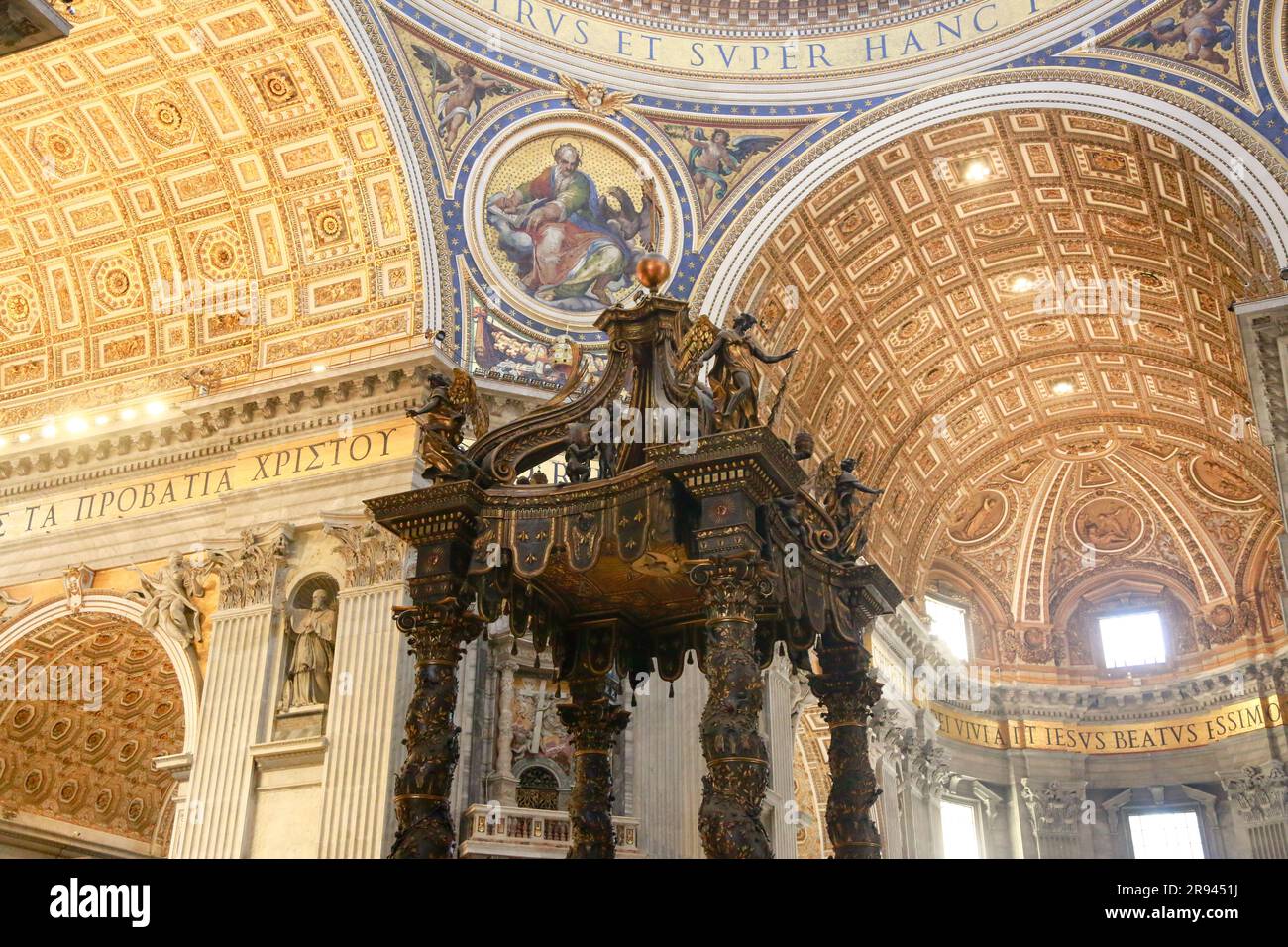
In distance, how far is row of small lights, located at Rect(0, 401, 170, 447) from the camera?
14.8 meters

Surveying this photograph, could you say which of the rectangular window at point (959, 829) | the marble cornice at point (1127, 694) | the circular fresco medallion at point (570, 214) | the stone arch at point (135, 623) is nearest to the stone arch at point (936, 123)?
the circular fresco medallion at point (570, 214)

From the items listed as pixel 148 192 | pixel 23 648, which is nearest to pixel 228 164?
pixel 148 192

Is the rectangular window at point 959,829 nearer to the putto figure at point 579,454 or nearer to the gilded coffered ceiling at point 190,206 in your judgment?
the gilded coffered ceiling at point 190,206

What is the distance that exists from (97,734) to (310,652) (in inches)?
191

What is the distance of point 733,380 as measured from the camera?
306 inches

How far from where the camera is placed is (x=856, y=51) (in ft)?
52.5

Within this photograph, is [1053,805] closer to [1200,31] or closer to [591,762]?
[1200,31]

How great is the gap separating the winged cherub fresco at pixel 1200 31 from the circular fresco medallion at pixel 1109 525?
10405 millimetres

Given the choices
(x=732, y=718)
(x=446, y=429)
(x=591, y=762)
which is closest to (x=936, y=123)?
(x=446, y=429)

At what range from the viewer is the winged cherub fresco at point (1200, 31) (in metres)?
13.8

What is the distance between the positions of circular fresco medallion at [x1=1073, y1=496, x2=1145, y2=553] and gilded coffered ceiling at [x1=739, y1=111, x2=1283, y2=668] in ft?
0.11

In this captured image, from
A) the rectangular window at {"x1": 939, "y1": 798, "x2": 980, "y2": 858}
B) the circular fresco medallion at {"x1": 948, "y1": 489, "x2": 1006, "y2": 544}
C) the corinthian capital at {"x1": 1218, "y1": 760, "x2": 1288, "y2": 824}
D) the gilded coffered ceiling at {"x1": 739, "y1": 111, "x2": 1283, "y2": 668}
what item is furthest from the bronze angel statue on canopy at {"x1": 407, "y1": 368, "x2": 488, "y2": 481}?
the corinthian capital at {"x1": 1218, "y1": 760, "x2": 1288, "y2": 824}

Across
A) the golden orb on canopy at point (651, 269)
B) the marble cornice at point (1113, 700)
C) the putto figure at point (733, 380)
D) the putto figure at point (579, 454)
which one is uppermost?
the marble cornice at point (1113, 700)
